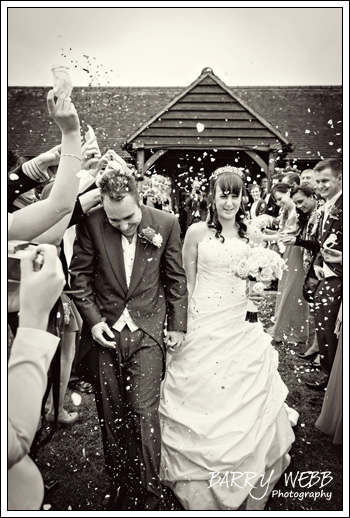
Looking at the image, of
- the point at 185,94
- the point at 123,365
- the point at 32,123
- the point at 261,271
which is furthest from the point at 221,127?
the point at 123,365

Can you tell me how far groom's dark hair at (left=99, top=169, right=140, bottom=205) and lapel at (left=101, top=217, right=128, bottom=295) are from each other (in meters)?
0.26

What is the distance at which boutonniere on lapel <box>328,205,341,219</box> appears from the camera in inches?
160

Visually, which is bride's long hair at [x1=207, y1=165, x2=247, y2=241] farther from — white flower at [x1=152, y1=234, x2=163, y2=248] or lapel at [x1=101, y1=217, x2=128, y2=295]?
lapel at [x1=101, y1=217, x2=128, y2=295]

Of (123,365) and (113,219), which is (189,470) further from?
(113,219)

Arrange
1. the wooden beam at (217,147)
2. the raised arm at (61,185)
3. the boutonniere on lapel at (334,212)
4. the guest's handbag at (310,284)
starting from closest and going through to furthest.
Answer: the raised arm at (61,185) < the boutonniere on lapel at (334,212) < the guest's handbag at (310,284) < the wooden beam at (217,147)

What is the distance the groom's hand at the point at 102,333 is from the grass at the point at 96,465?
92 centimetres

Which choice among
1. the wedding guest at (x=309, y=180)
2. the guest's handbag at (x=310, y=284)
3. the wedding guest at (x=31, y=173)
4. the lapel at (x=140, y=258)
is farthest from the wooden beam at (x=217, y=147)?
the wedding guest at (x=31, y=173)

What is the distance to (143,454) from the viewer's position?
266 centimetres

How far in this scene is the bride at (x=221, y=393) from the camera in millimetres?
2756

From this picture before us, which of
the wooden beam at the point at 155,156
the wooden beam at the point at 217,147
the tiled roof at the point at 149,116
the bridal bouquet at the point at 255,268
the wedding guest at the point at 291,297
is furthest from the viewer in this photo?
the tiled roof at the point at 149,116

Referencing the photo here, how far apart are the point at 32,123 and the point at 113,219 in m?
13.3

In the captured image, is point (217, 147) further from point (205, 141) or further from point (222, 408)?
point (222, 408)

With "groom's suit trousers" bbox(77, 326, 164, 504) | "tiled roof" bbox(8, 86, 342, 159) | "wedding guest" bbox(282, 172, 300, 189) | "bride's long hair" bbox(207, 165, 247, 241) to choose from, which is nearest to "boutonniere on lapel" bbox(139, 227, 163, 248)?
"groom's suit trousers" bbox(77, 326, 164, 504)

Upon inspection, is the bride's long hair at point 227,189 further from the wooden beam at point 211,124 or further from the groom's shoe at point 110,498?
the wooden beam at point 211,124
